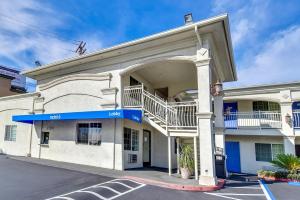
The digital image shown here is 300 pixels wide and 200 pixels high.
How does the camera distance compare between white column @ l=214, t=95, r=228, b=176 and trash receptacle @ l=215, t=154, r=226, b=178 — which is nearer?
trash receptacle @ l=215, t=154, r=226, b=178

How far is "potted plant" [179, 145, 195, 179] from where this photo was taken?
9695mm

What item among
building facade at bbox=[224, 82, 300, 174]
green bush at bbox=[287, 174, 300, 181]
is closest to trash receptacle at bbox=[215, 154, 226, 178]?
green bush at bbox=[287, 174, 300, 181]

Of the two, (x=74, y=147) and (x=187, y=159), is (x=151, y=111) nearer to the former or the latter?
(x=187, y=159)

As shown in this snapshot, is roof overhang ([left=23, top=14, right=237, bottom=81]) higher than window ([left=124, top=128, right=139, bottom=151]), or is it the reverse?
roof overhang ([left=23, top=14, right=237, bottom=81])

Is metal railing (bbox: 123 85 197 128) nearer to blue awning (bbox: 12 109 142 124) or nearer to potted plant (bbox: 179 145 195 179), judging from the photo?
blue awning (bbox: 12 109 142 124)

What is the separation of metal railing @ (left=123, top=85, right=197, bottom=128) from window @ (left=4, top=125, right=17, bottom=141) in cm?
1004

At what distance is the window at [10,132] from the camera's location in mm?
15938

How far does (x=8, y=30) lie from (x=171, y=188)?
15.2 m

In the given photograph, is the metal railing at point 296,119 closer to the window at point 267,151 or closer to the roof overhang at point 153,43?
the window at point 267,151

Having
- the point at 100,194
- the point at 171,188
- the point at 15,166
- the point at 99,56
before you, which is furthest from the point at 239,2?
the point at 15,166

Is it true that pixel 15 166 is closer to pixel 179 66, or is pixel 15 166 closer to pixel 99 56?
pixel 99 56

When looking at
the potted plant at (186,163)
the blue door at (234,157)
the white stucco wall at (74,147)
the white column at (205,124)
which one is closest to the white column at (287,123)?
the blue door at (234,157)

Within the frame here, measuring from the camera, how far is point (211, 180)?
8477 mm

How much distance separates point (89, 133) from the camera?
1220 centimetres
